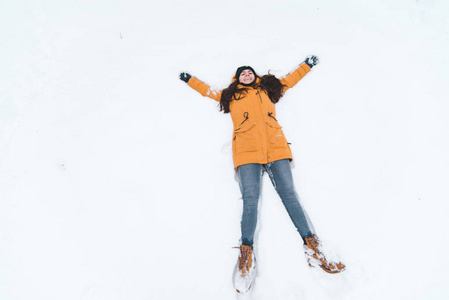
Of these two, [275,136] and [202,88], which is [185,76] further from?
[275,136]

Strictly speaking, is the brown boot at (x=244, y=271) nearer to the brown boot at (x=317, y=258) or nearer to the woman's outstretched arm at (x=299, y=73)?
the brown boot at (x=317, y=258)

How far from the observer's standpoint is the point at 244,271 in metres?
2.18

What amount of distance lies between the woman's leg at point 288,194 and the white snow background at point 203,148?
0.30m

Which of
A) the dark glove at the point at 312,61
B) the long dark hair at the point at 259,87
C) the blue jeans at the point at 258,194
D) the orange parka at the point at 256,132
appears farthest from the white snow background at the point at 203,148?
the orange parka at the point at 256,132

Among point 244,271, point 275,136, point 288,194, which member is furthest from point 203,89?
point 244,271

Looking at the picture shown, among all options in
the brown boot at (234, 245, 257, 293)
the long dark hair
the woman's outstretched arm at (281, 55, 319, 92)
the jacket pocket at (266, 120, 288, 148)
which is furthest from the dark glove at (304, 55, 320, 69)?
the brown boot at (234, 245, 257, 293)

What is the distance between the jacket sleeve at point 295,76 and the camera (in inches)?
108

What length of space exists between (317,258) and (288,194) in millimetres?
641

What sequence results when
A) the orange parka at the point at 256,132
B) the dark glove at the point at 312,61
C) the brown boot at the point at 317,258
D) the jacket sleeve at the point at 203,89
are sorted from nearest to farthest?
the brown boot at the point at 317,258
the orange parka at the point at 256,132
the jacket sleeve at the point at 203,89
the dark glove at the point at 312,61

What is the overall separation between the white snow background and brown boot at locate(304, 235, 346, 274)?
0.53ft

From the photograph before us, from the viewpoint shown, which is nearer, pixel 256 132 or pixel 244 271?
pixel 244 271

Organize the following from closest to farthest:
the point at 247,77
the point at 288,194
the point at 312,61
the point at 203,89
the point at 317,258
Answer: the point at 317,258 < the point at 288,194 < the point at 247,77 < the point at 203,89 < the point at 312,61

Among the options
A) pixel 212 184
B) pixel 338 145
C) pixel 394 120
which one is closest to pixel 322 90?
pixel 338 145

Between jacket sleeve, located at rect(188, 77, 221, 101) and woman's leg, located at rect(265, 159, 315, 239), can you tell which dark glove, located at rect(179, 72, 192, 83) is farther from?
woman's leg, located at rect(265, 159, 315, 239)
